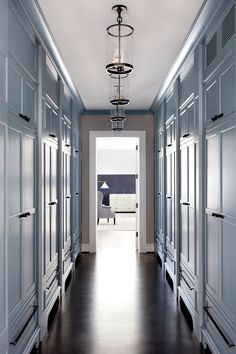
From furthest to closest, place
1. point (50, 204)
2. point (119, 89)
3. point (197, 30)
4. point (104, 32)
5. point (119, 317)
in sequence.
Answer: point (119, 89) < point (50, 204) < point (119, 317) < point (104, 32) < point (197, 30)

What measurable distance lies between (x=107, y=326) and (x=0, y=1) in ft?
9.35

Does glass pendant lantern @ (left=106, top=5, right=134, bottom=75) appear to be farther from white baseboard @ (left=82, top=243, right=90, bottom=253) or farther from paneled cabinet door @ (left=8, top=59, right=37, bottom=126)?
white baseboard @ (left=82, top=243, right=90, bottom=253)

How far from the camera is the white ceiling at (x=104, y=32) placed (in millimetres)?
2900

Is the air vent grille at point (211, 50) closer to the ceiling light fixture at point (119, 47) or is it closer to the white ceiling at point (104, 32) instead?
the white ceiling at point (104, 32)

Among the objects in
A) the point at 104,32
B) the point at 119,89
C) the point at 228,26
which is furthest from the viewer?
the point at 119,89

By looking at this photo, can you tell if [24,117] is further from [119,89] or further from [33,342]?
[33,342]

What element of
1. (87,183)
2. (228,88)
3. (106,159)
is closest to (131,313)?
(228,88)

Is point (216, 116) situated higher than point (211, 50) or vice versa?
point (211, 50)

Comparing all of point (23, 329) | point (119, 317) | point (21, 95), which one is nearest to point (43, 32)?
point (21, 95)

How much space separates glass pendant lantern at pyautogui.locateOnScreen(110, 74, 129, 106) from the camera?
4.02 metres

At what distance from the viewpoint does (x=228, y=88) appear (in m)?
2.49

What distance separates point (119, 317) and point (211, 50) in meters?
2.67

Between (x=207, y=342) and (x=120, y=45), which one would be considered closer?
(x=207, y=342)

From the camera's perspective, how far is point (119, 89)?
400 cm
